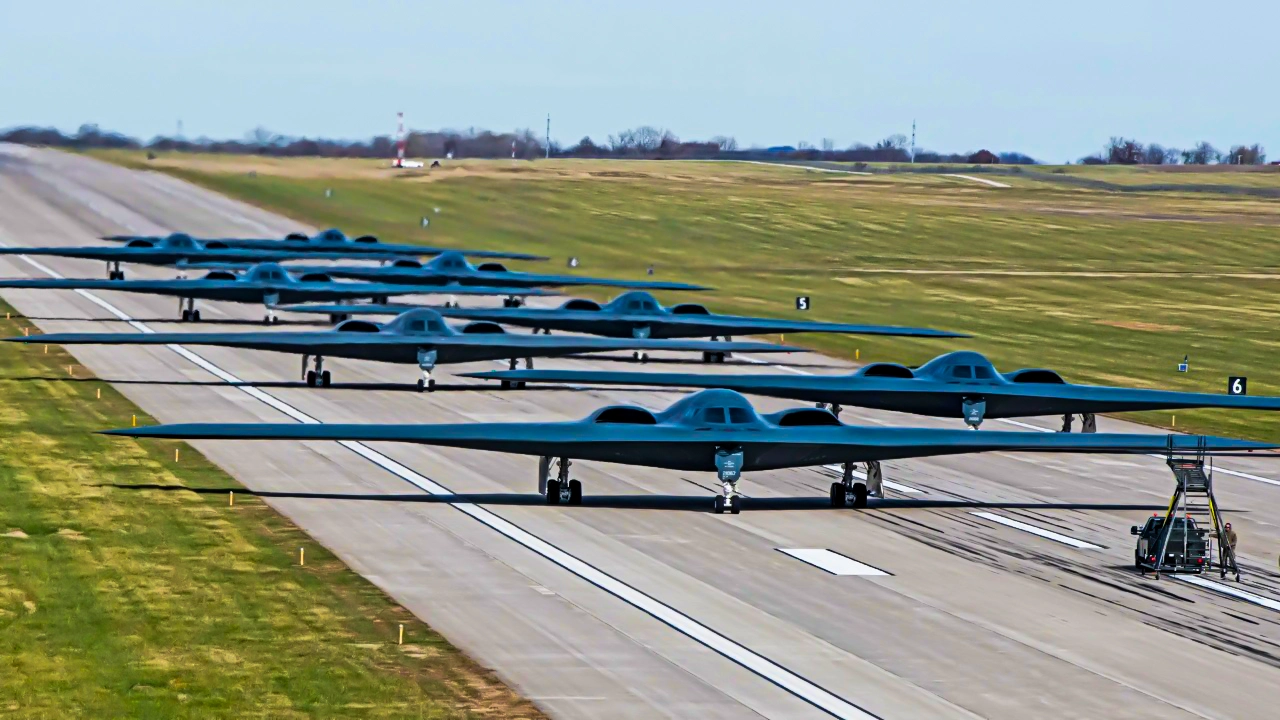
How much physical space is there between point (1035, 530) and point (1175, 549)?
4521 mm

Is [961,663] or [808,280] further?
[808,280]

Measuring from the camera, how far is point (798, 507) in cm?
3828

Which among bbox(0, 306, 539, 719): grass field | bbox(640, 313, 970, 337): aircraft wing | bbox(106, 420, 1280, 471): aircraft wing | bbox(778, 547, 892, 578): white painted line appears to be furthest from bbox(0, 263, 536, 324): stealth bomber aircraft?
bbox(778, 547, 892, 578): white painted line

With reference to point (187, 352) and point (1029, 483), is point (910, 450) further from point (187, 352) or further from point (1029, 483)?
point (187, 352)

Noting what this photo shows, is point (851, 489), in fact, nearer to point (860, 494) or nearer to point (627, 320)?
point (860, 494)

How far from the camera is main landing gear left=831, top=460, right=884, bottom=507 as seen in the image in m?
38.3

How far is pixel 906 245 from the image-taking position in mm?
136500

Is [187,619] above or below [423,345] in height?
below

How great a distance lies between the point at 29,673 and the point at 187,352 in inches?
1733

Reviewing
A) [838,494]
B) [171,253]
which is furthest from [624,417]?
[171,253]

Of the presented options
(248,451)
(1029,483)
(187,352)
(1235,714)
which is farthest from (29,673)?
(187,352)

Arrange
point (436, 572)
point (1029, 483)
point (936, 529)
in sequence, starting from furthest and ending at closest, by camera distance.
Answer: point (1029, 483), point (936, 529), point (436, 572)

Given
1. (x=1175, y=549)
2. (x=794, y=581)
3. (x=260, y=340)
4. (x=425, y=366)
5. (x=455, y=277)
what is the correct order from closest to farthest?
(x=794, y=581), (x=1175, y=549), (x=260, y=340), (x=425, y=366), (x=455, y=277)

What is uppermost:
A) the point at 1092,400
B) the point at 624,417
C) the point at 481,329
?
the point at 624,417
